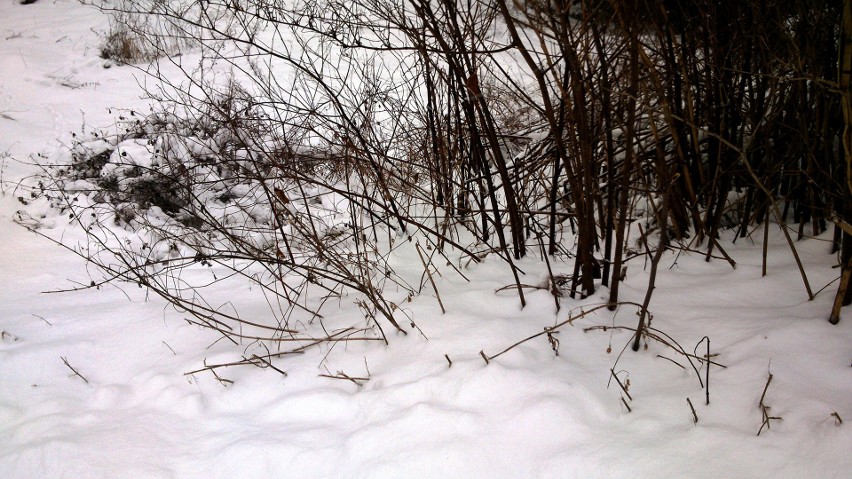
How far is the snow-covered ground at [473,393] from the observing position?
5.89 ft

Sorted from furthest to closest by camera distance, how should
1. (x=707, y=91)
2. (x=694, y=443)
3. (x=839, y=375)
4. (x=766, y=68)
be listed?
(x=707, y=91)
(x=766, y=68)
(x=839, y=375)
(x=694, y=443)

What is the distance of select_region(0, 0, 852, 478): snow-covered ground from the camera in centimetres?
179

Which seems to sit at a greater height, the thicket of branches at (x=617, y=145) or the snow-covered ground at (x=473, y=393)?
the thicket of branches at (x=617, y=145)

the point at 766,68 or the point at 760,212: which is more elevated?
the point at 766,68

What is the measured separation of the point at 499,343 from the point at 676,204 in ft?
3.90

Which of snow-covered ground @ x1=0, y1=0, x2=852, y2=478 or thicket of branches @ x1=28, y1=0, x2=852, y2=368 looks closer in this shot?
snow-covered ground @ x1=0, y1=0, x2=852, y2=478

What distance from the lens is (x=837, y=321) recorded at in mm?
2070

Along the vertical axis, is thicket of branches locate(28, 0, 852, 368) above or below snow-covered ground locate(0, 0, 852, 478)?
above

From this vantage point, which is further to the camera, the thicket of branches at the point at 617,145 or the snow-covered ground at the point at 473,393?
the thicket of branches at the point at 617,145

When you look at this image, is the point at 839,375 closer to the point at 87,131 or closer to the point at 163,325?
the point at 163,325

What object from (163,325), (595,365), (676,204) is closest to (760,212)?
(676,204)

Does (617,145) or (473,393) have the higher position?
(617,145)

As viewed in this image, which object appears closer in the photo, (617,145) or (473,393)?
(473,393)

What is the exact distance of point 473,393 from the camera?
83.7 inches
